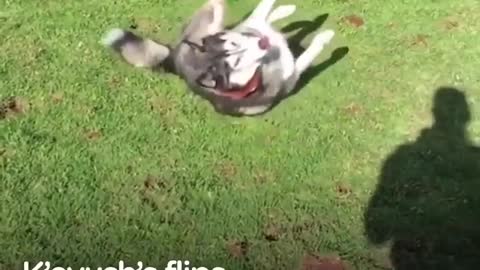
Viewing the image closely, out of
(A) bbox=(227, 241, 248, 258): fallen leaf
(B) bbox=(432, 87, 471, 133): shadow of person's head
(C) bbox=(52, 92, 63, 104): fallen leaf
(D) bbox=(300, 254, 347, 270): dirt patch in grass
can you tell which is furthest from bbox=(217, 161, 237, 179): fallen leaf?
(B) bbox=(432, 87, 471, 133): shadow of person's head

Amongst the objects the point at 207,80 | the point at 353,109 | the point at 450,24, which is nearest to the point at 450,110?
the point at 353,109

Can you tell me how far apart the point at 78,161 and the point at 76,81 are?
786 mm

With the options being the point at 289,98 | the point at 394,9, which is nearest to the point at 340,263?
the point at 289,98

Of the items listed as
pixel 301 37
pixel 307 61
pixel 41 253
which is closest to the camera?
pixel 41 253

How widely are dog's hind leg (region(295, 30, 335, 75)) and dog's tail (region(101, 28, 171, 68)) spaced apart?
83cm

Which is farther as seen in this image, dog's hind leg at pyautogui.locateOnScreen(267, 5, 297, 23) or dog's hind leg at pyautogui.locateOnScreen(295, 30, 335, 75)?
dog's hind leg at pyautogui.locateOnScreen(267, 5, 297, 23)

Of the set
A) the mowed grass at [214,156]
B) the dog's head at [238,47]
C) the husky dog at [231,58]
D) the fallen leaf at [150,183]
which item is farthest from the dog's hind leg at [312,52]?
the fallen leaf at [150,183]

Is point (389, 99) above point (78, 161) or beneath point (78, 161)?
beneath

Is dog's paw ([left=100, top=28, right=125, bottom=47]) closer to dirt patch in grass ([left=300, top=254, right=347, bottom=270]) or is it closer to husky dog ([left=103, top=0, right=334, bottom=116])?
husky dog ([left=103, top=0, right=334, bottom=116])

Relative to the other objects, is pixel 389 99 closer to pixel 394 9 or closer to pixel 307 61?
pixel 307 61

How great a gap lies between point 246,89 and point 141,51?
30.9 inches

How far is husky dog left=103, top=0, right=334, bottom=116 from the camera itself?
5.36 m

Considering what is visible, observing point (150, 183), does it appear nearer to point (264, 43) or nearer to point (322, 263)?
point (322, 263)

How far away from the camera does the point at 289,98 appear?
5.62 metres
